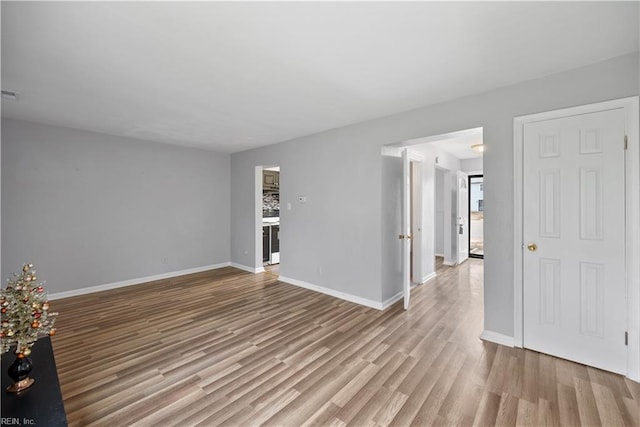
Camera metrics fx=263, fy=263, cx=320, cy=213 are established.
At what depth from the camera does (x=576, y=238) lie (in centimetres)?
232

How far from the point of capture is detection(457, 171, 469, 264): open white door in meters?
6.32

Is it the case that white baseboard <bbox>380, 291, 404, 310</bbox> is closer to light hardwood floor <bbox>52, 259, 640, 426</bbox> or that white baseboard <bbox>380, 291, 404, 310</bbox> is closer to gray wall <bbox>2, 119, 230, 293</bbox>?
light hardwood floor <bbox>52, 259, 640, 426</bbox>

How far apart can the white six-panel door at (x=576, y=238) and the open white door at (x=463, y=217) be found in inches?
155

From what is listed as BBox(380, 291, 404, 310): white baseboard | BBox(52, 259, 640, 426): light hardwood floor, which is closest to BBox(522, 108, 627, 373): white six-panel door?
BBox(52, 259, 640, 426): light hardwood floor

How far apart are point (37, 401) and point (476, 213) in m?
10.2

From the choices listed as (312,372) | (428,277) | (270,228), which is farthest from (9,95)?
(428,277)

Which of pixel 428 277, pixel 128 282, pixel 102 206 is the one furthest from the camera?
pixel 428 277

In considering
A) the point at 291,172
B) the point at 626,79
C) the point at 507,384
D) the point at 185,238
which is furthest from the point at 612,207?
the point at 185,238

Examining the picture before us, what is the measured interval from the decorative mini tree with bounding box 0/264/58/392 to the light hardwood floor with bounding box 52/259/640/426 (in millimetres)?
526

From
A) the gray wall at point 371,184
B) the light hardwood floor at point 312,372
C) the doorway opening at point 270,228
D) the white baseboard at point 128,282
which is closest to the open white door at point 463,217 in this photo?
the light hardwood floor at point 312,372

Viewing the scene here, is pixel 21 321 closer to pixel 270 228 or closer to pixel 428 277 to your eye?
pixel 270 228

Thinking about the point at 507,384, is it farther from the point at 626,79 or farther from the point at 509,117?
the point at 626,79

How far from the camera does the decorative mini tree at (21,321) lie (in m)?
1.48

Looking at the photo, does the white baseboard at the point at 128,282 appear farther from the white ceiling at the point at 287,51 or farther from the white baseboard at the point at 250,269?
the white ceiling at the point at 287,51
